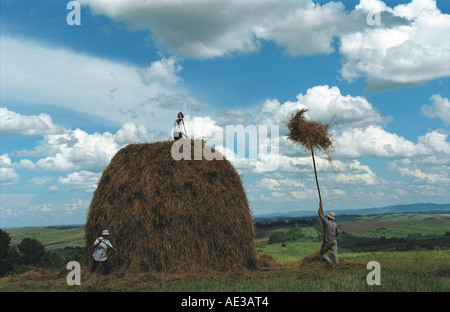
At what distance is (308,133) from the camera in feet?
55.5

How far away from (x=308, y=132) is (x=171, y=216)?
6858 mm

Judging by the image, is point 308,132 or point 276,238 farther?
point 276,238

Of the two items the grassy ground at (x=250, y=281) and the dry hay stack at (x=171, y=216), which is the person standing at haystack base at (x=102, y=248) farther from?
the grassy ground at (x=250, y=281)

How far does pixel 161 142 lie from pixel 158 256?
16.9ft

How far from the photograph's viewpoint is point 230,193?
16.3 meters

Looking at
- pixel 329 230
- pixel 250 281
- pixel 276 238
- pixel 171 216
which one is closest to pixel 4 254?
pixel 276 238

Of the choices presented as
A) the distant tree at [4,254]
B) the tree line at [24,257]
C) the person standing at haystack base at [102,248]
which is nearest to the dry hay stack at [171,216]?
the person standing at haystack base at [102,248]

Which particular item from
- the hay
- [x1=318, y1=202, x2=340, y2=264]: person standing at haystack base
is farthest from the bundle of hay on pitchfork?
[x1=318, y1=202, x2=340, y2=264]: person standing at haystack base

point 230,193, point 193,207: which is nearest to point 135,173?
point 193,207

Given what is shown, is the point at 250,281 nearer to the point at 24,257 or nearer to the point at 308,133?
the point at 308,133

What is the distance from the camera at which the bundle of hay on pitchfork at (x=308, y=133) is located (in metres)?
16.9

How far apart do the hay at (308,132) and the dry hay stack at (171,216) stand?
11.8 feet

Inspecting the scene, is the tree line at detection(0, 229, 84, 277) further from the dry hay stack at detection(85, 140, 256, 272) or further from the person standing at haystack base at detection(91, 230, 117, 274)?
the dry hay stack at detection(85, 140, 256, 272)

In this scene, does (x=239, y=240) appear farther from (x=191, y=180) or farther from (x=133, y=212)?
(x=133, y=212)
